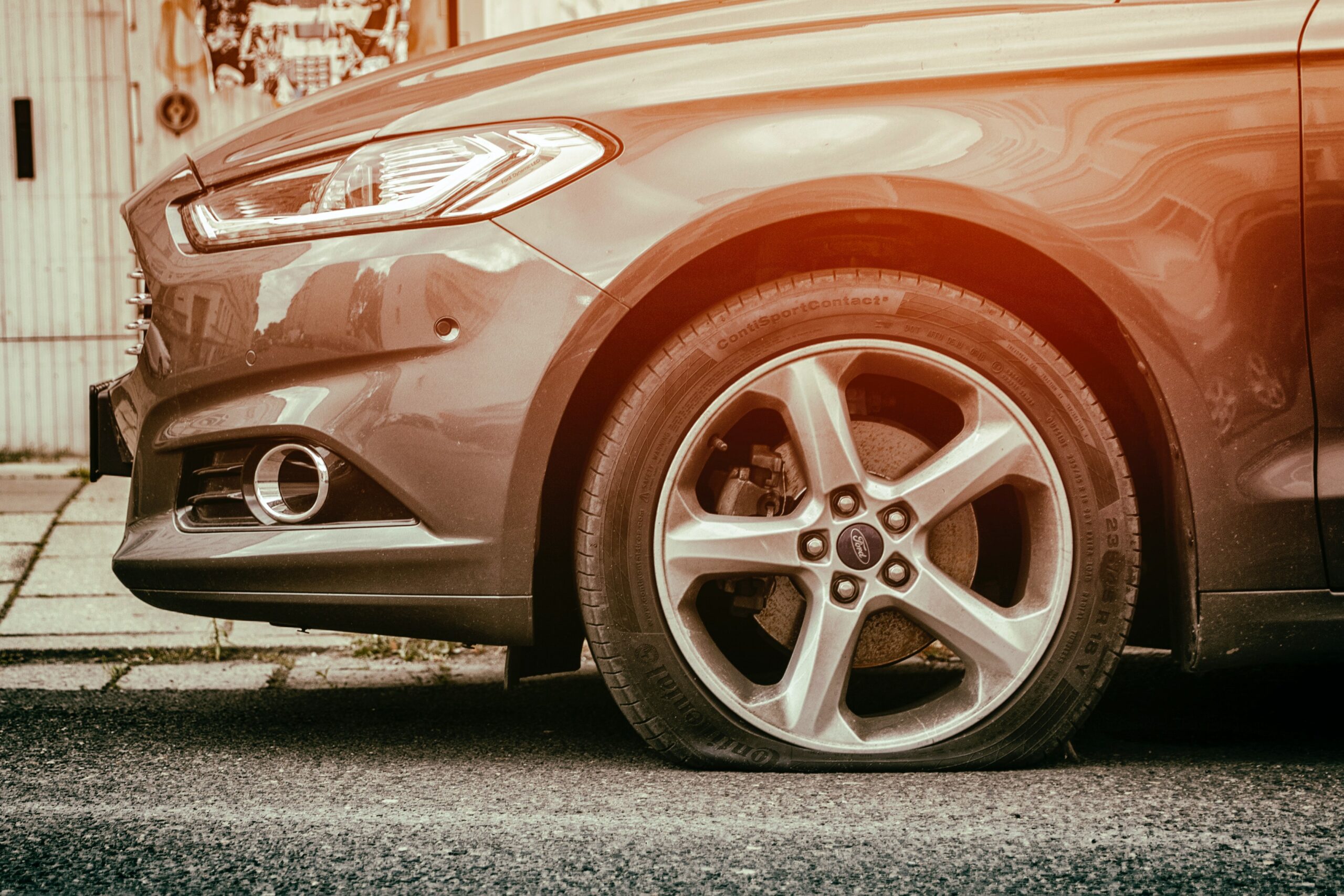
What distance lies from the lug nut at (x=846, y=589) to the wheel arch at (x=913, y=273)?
446 mm

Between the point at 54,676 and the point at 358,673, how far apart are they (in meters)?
0.70

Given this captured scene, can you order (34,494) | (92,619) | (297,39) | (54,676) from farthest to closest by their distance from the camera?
(297,39)
(34,494)
(92,619)
(54,676)

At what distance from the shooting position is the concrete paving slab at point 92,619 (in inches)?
130

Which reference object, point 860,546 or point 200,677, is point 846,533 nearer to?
point 860,546

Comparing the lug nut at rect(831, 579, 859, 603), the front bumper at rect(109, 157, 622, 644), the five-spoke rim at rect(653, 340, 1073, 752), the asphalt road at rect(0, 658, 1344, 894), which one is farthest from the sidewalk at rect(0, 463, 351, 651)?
the lug nut at rect(831, 579, 859, 603)

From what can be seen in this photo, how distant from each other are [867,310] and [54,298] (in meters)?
4.97

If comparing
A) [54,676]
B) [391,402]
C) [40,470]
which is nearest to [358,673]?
[54,676]

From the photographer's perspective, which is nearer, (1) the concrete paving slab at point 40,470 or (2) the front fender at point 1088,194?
(2) the front fender at point 1088,194

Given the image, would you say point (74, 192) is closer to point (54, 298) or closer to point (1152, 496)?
point (54, 298)

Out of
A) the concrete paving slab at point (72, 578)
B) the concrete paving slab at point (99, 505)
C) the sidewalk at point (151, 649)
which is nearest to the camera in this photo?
the sidewalk at point (151, 649)

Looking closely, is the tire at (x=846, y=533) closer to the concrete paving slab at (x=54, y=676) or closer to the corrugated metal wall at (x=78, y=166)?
the concrete paving slab at (x=54, y=676)

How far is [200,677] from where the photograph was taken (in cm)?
292

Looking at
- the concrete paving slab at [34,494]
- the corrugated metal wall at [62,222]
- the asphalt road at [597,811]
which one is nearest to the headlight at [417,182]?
the asphalt road at [597,811]

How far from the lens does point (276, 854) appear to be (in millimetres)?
1687
